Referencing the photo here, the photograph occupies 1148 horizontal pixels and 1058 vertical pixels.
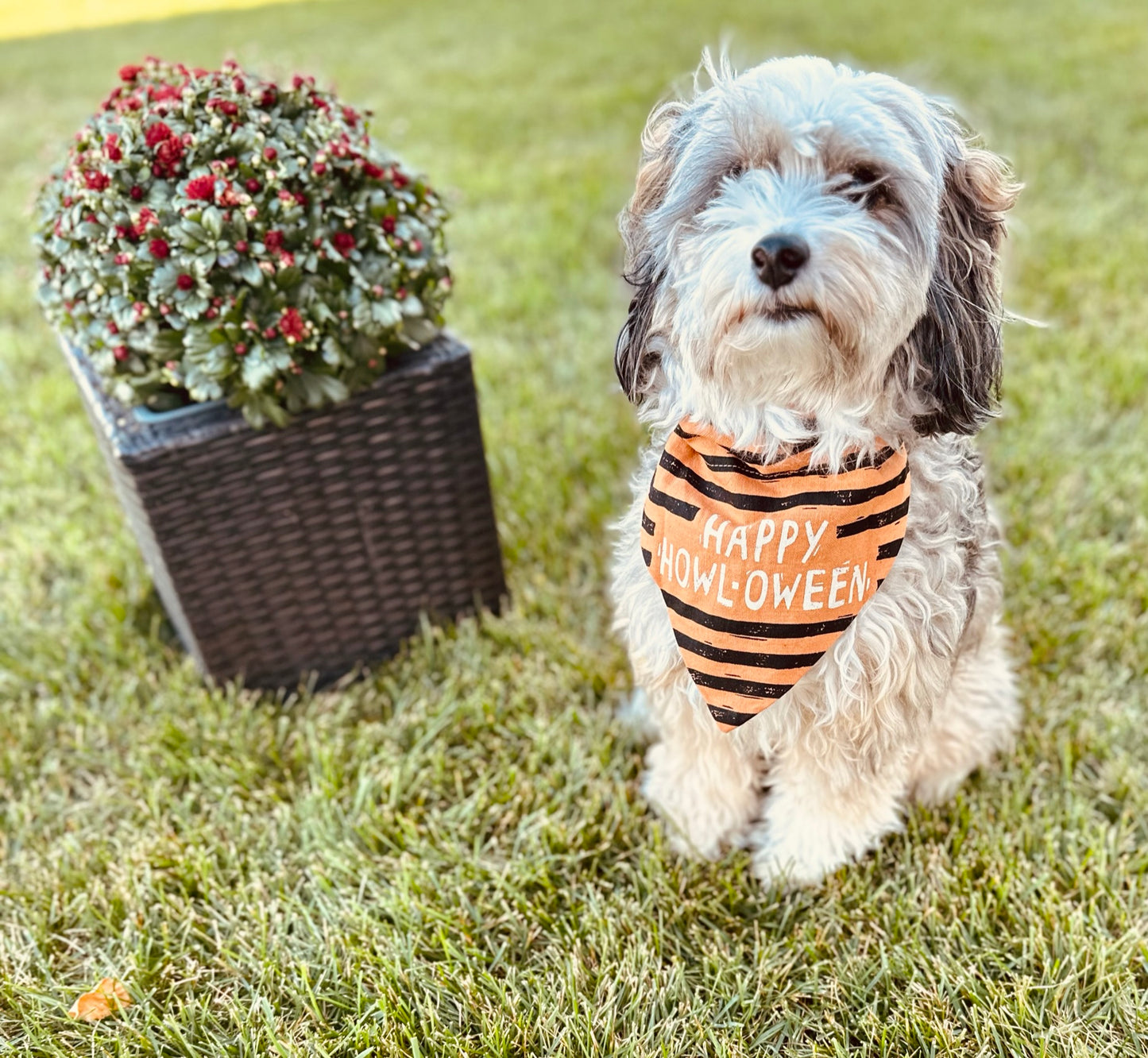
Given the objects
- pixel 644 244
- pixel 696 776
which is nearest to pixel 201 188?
pixel 644 244

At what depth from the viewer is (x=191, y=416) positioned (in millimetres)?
2326

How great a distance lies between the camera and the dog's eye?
1576mm

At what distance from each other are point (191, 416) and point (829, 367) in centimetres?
149

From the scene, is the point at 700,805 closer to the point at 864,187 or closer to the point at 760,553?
the point at 760,553

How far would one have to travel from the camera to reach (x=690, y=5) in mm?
10367

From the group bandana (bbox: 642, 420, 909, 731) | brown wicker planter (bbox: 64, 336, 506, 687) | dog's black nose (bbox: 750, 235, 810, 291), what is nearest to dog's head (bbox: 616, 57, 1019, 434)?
dog's black nose (bbox: 750, 235, 810, 291)

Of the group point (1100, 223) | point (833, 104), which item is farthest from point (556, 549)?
point (1100, 223)

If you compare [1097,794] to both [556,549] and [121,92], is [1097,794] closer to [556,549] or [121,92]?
[556,549]

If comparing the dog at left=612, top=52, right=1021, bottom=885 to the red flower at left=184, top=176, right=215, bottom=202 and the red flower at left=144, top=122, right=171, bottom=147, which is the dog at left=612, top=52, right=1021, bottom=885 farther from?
Answer: the red flower at left=144, top=122, right=171, bottom=147

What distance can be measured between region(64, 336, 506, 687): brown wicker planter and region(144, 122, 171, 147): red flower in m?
0.59

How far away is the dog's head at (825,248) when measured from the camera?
151cm

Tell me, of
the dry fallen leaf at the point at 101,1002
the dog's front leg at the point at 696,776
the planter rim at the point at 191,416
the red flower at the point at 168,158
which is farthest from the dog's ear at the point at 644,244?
the dry fallen leaf at the point at 101,1002

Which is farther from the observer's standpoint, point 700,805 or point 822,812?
point 700,805

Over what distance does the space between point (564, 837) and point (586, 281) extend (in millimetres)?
3261
